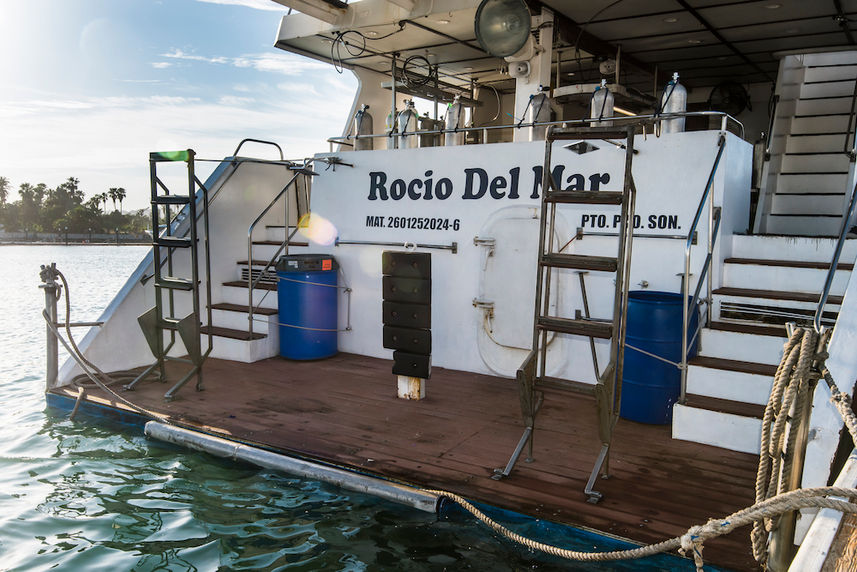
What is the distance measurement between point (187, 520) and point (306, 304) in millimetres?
3210

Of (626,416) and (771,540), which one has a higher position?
(771,540)

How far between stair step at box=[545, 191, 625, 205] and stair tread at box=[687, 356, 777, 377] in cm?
175

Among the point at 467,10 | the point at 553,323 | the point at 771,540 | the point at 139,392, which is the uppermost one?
the point at 467,10

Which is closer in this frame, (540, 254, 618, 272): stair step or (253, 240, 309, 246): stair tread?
(540, 254, 618, 272): stair step

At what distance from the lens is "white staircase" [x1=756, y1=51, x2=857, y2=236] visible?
7168mm

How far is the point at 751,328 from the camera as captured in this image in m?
4.70

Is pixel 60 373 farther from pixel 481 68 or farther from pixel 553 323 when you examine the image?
pixel 481 68

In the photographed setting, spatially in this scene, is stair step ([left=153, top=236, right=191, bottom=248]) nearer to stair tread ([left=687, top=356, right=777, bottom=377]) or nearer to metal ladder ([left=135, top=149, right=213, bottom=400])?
metal ladder ([left=135, top=149, right=213, bottom=400])

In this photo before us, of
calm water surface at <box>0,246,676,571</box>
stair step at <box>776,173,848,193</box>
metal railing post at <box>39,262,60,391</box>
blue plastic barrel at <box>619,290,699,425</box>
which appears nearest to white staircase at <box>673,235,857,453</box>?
blue plastic barrel at <box>619,290,699,425</box>

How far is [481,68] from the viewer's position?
9.70 metres

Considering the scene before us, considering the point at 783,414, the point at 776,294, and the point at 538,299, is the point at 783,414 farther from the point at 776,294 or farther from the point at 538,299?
the point at 776,294

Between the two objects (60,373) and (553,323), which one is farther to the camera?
(60,373)

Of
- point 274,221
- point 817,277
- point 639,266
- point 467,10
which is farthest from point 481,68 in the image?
point 817,277

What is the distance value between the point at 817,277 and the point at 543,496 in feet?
10.4
